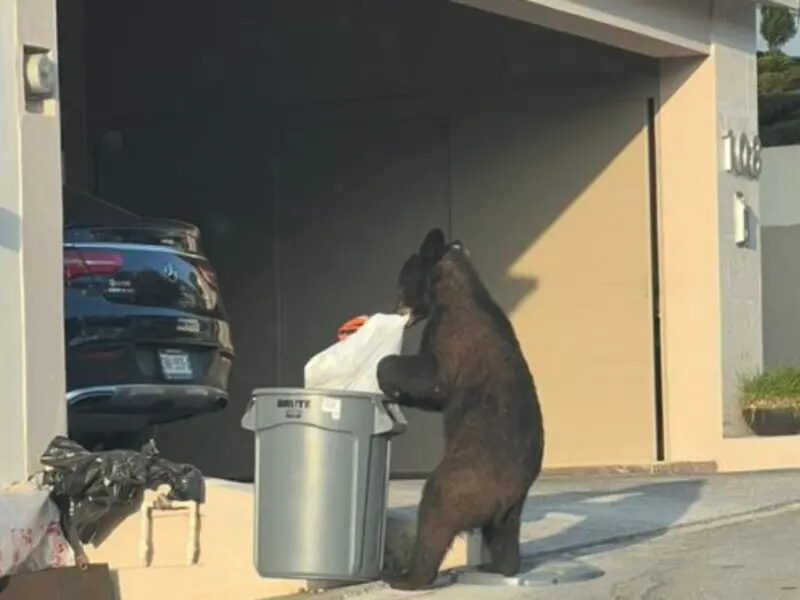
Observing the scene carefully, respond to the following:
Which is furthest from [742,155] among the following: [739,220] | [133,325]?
[133,325]

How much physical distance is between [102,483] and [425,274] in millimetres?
1903

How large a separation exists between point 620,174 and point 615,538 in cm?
623

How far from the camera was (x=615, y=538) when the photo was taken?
31.2 ft

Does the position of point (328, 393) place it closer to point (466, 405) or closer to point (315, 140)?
point (466, 405)

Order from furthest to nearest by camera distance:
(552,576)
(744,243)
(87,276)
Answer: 1. (744,243)
2. (87,276)
3. (552,576)

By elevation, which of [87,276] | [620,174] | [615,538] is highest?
[620,174]

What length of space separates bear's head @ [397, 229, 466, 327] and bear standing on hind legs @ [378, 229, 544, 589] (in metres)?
0.01

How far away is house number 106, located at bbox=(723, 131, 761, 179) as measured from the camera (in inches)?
581

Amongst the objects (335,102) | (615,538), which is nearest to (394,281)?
(335,102)

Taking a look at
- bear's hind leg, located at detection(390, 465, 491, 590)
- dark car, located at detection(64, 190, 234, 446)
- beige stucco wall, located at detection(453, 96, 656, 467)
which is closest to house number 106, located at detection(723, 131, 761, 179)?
beige stucco wall, located at detection(453, 96, 656, 467)

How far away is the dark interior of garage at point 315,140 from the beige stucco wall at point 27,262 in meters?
6.96

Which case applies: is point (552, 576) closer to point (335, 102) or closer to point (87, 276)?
point (87, 276)

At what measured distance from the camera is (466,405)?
7.49 m

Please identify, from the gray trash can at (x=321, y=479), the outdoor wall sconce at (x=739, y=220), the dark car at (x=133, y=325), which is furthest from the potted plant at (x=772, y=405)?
the gray trash can at (x=321, y=479)
